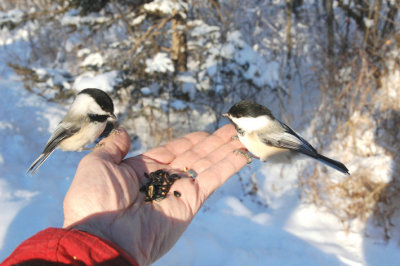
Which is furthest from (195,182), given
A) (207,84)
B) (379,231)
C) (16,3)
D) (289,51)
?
(16,3)

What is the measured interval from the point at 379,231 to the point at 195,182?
1574 mm

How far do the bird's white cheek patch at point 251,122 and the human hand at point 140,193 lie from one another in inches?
9.0

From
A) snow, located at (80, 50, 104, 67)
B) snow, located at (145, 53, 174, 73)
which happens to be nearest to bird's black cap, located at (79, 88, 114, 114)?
snow, located at (145, 53, 174, 73)

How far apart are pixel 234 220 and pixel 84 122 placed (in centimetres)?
138

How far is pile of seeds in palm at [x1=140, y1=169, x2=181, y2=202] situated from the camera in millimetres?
1357

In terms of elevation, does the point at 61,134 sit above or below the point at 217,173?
above

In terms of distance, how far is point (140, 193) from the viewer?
1.39m

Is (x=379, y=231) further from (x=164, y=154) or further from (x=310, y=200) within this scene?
(x=164, y=154)

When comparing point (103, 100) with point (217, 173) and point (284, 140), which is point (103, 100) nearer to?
point (217, 173)

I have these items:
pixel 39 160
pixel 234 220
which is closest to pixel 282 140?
pixel 234 220

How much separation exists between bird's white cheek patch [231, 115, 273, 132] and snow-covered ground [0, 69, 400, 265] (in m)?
0.89

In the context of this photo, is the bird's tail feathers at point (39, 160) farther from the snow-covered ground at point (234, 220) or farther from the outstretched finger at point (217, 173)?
the outstretched finger at point (217, 173)

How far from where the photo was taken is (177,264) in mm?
1772

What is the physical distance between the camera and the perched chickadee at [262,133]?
4.90ft
